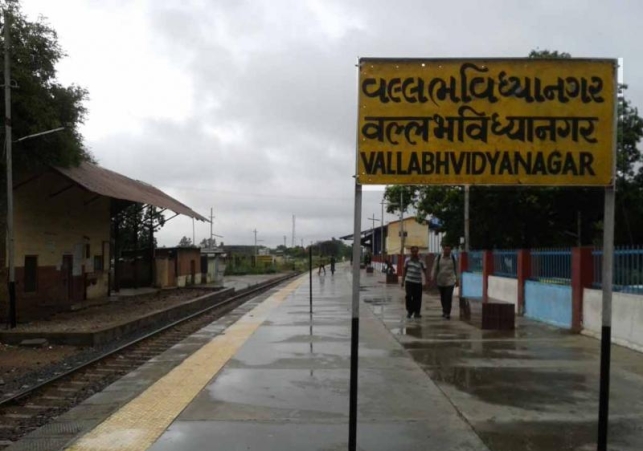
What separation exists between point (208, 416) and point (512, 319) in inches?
299

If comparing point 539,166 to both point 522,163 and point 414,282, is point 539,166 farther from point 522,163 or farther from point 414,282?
point 414,282

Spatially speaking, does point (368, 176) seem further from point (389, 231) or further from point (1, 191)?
point (389, 231)

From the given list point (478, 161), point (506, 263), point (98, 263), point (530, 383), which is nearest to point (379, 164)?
point (478, 161)

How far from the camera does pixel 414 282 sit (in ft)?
48.1

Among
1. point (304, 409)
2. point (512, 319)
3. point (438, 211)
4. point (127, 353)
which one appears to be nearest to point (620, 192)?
point (438, 211)

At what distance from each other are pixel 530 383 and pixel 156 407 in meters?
4.10

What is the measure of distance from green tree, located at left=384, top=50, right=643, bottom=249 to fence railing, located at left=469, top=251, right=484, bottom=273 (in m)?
3.46

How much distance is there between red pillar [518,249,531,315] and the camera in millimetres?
15539

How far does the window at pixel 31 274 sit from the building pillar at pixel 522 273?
1477 cm

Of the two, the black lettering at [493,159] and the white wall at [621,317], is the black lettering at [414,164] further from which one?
the white wall at [621,317]

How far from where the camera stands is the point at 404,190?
1508 inches

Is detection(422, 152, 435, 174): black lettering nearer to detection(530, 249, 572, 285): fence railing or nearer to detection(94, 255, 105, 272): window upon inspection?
detection(530, 249, 572, 285): fence railing

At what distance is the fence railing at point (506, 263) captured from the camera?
16.8 meters

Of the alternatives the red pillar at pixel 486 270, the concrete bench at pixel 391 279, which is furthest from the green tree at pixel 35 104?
the concrete bench at pixel 391 279
